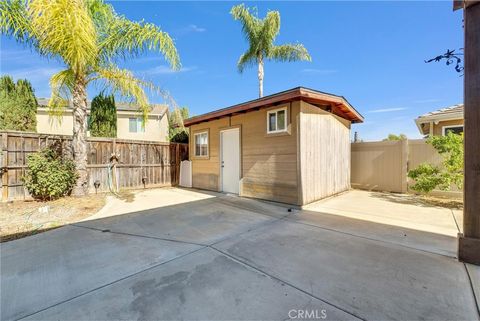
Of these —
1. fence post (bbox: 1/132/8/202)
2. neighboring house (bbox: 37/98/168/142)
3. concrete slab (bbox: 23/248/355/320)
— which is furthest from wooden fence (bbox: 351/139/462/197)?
neighboring house (bbox: 37/98/168/142)

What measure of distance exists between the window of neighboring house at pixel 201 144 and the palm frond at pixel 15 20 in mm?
5460

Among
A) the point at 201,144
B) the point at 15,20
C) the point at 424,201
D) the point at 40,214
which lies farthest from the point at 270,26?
the point at 40,214

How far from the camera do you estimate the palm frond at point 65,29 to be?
5289mm

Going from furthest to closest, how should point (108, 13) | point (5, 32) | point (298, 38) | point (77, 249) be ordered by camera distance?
1. point (298, 38)
2. point (108, 13)
3. point (5, 32)
4. point (77, 249)

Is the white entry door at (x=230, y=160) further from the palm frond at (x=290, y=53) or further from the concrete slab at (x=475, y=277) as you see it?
the palm frond at (x=290, y=53)

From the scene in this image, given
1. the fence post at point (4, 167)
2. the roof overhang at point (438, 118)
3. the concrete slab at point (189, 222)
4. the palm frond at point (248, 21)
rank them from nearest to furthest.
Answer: the concrete slab at point (189, 222) → the fence post at point (4, 167) → the roof overhang at point (438, 118) → the palm frond at point (248, 21)

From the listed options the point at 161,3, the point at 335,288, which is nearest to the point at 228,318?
the point at 335,288

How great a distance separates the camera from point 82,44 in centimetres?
571

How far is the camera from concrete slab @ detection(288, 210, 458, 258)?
3.12 metres

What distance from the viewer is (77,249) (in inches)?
125

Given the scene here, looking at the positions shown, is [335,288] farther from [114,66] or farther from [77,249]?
[114,66]

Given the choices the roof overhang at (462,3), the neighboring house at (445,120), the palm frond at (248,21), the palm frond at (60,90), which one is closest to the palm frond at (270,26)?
the palm frond at (248,21)

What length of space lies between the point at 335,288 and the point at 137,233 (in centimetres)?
316

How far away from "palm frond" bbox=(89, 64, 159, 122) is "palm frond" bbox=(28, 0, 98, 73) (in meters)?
0.67
